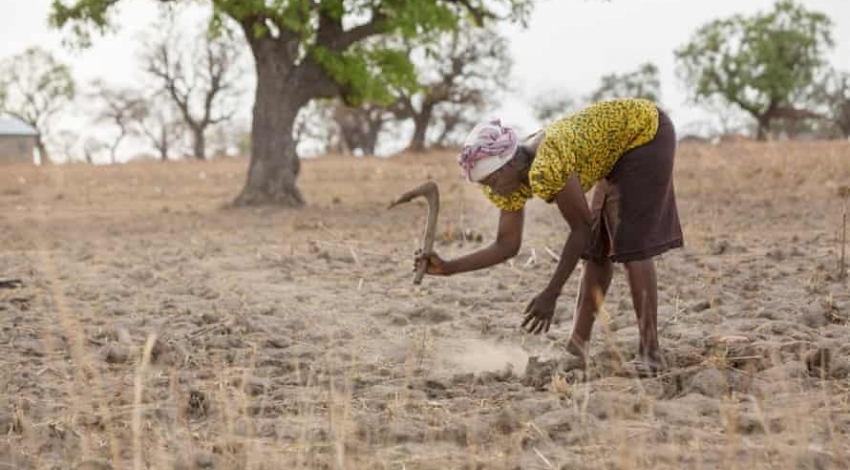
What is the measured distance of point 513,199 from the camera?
13.4 feet

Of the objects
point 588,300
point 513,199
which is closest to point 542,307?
point 513,199

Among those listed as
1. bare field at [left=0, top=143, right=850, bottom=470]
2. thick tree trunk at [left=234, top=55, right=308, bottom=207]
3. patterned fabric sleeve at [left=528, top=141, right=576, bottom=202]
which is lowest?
bare field at [left=0, top=143, right=850, bottom=470]

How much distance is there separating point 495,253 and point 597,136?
626 millimetres

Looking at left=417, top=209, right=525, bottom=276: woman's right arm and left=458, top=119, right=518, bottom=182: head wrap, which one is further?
left=417, top=209, right=525, bottom=276: woman's right arm

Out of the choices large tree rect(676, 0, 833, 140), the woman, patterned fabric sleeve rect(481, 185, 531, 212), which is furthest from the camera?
large tree rect(676, 0, 833, 140)

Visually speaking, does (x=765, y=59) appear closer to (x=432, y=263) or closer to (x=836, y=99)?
(x=836, y=99)

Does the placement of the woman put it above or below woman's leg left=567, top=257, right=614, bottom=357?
above

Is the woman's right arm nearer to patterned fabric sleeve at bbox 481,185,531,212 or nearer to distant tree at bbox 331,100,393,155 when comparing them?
patterned fabric sleeve at bbox 481,185,531,212

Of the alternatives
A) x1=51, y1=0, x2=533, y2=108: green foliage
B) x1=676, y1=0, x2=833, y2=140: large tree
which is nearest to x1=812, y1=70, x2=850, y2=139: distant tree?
x1=676, y1=0, x2=833, y2=140: large tree

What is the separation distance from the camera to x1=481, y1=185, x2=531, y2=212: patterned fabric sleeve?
4.07 meters

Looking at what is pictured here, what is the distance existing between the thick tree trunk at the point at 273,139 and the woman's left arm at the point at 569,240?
10.7 meters

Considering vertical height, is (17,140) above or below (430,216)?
above

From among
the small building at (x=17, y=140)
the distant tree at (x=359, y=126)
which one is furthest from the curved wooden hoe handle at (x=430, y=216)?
the small building at (x=17, y=140)

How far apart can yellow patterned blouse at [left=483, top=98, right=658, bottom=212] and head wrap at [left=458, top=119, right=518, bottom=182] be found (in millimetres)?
120
